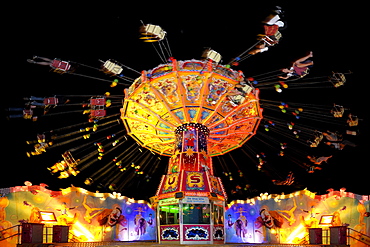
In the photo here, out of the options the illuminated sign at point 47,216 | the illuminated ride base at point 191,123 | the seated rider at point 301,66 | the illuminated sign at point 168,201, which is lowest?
the illuminated sign at point 47,216

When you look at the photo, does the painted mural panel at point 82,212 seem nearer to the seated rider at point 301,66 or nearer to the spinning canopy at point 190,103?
the spinning canopy at point 190,103

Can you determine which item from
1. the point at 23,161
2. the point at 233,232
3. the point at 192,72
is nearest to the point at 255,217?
the point at 233,232

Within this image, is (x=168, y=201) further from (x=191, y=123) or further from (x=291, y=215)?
(x=291, y=215)

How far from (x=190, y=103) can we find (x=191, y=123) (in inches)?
49.7

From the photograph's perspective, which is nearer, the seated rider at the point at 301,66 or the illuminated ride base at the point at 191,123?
the seated rider at the point at 301,66

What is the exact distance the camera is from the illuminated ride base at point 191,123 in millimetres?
17031

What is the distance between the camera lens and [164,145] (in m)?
21.8

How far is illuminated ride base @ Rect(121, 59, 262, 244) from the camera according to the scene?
17.0m

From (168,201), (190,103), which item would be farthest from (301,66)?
(168,201)

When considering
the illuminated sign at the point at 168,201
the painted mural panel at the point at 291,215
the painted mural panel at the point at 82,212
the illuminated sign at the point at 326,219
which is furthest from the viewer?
the illuminated sign at the point at 326,219

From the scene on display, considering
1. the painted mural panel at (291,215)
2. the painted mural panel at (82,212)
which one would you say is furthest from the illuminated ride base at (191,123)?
the painted mural panel at (291,215)

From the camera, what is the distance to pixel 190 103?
18.4m

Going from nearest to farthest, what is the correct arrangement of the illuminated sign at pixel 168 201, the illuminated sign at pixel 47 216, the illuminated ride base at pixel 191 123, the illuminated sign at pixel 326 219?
the illuminated ride base at pixel 191 123
the illuminated sign at pixel 47 216
the illuminated sign at pixel 168 201
the illuminated sign at pixel 326 219

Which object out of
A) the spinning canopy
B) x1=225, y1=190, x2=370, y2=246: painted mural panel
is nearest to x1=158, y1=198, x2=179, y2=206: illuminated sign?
the spinning canopy
